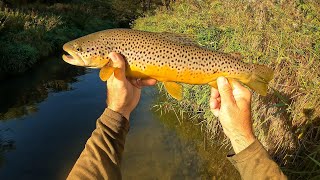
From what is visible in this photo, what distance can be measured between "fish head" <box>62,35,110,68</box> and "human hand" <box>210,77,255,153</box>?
37.7 inches

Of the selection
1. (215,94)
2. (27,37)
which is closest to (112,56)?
(215,94)

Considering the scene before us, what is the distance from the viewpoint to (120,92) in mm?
2596

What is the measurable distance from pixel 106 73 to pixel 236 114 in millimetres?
934

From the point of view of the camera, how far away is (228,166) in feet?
20.5

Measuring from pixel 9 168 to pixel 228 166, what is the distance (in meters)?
3.85

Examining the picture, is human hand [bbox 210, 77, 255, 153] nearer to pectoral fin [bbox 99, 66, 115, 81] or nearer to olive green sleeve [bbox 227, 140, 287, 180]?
olive green sleeve [bbox 227, 140, 287, 180]

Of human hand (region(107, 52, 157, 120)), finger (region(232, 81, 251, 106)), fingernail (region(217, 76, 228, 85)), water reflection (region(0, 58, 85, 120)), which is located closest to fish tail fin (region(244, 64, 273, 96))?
fingernail (region(217, 76, 228, 85))

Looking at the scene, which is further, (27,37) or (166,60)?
(27,37)

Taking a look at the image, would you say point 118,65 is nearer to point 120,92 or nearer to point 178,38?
point 120,92

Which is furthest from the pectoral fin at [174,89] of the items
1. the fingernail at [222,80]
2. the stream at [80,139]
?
the stream at [80,139]

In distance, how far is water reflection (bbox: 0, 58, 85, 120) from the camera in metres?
9.98

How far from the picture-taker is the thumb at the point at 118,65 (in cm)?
265

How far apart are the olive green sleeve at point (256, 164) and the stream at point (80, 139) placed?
3.81 meters

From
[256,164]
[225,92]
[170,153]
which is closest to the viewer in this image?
[256,164]
